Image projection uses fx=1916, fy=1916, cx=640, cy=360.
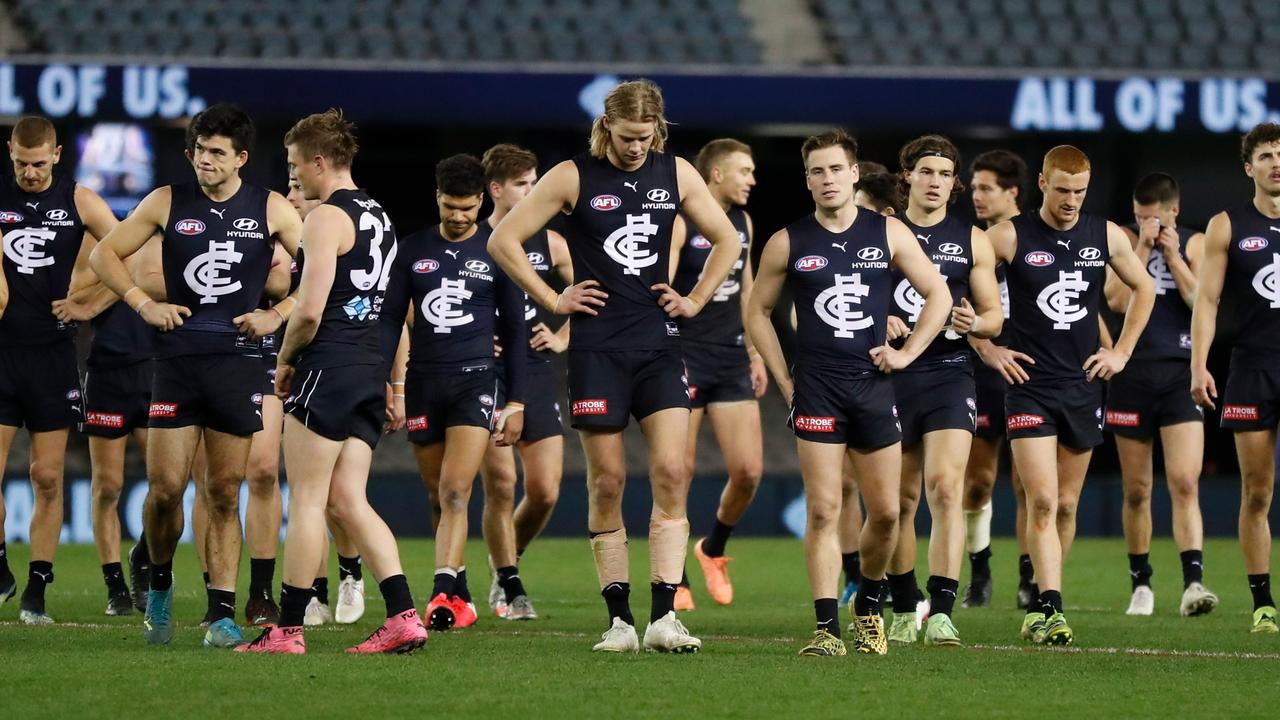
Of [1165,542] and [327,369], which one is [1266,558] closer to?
[327,369]

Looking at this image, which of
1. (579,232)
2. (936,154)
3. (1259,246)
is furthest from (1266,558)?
(579,232)

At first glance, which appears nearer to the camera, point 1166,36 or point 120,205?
point 120,205

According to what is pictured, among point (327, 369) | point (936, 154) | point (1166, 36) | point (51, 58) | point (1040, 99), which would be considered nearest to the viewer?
point (327, 369)

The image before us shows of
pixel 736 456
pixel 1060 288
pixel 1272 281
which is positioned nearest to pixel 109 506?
pixel 736 456

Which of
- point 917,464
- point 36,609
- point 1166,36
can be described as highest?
point 1166,36

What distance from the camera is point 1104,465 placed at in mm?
21203

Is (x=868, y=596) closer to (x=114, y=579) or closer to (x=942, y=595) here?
(x=942, y=595)

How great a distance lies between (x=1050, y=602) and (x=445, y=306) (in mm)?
3294

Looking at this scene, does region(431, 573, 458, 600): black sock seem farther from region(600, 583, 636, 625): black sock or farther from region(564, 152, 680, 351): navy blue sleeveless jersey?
region(564, 152, 680, 351): navy blue sleeveless jersey

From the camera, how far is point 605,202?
8062 mm

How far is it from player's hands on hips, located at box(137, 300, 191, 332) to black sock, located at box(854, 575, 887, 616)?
3120 millimetres

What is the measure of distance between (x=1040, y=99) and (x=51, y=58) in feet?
29.4

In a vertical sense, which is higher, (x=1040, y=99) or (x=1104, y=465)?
(x=1040, y=99)

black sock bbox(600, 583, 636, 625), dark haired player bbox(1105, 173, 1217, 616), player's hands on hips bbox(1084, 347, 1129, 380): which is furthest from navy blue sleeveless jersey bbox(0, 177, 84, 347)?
dark haired player bbox(1105, 173, 1217, 616)
